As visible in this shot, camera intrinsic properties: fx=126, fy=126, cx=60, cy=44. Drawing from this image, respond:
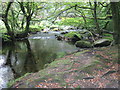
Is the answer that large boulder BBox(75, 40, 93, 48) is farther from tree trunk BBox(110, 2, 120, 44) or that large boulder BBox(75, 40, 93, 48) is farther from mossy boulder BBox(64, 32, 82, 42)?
tree trunk BBox(110, 2, 120, 44)

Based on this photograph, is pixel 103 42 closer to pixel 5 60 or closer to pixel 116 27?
pixel 116 27

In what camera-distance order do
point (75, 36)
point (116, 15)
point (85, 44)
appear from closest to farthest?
point (116, 15) < point (85, 44) < point (75, 36)

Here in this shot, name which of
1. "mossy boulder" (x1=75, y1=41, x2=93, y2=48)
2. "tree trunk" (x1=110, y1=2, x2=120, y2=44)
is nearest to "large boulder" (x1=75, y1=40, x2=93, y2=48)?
"mossy boulder" (x1=75, y1=41, x2=93, y2=48)

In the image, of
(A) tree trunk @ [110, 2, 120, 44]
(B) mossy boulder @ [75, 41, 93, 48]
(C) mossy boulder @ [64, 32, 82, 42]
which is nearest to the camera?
(A) tree trunk @ [110, 2, 120, 44]

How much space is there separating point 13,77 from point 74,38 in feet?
43.6

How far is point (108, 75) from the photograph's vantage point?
5.77 metres

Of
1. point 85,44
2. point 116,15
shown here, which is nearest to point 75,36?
point 85,44

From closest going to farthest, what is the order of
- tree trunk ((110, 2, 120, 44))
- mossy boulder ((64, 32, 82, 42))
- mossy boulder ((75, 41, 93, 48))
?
tree trunk ((110, 2, 120, 44)) < mossy boulder ((75, 41, 93, 48)) < mossy boulder ((64, 32, 82, 42))

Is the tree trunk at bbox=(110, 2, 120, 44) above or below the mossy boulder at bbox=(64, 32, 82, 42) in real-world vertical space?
above

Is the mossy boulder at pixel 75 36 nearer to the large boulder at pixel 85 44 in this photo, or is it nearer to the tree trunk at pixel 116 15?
the large boulder at pixel 85 44

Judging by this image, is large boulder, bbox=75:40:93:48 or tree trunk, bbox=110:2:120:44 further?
large boulder, bbox=75:40:93:48

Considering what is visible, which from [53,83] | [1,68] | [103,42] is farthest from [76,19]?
[53,83]

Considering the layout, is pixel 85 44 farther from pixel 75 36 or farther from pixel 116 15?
pixel 116 15

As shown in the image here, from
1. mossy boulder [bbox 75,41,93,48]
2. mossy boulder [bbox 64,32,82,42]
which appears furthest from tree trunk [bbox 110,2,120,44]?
mossy boulder [bbox 64,32,82,42]
